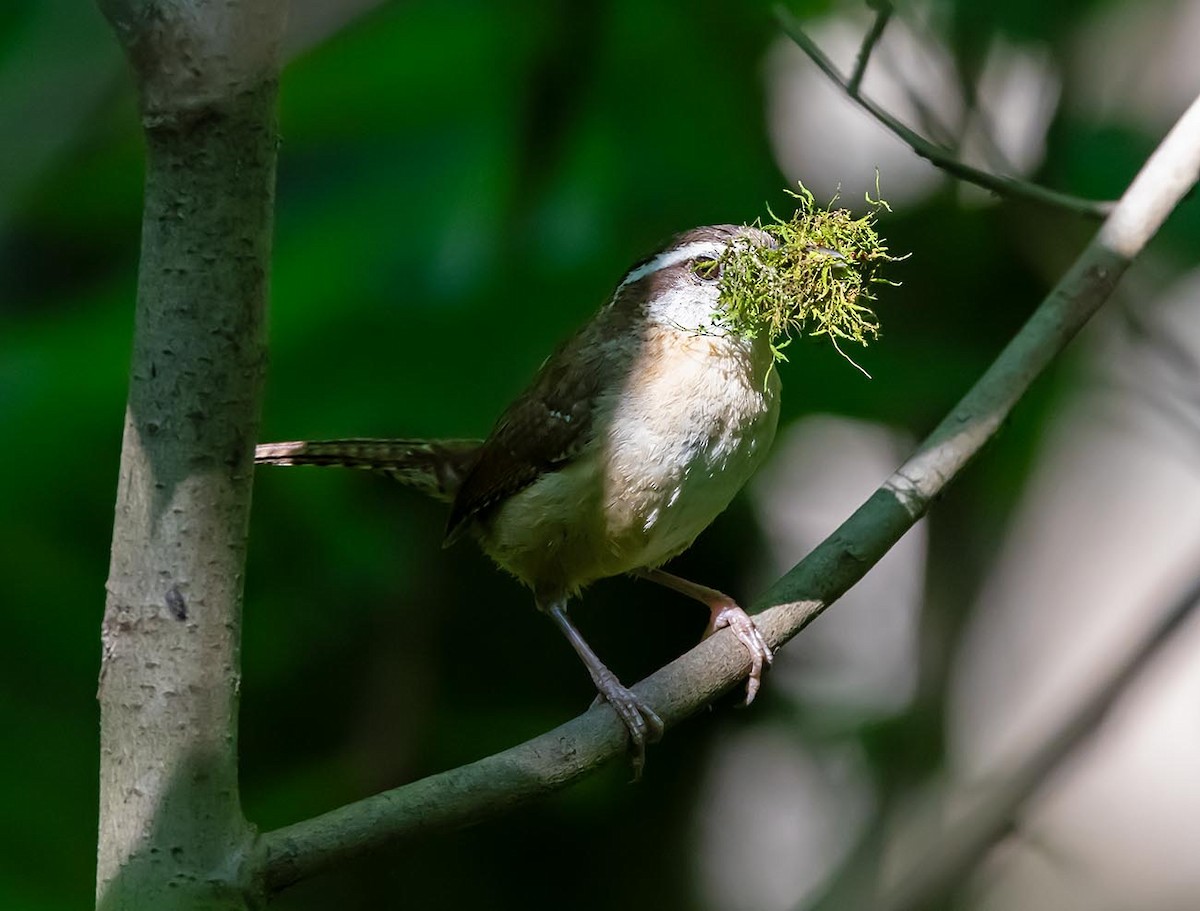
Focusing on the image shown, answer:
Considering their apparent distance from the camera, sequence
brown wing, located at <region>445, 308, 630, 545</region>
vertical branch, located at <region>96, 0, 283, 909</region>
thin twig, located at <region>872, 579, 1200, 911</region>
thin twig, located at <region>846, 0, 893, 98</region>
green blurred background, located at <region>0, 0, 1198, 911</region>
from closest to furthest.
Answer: vertical branch, located at <region>96, 0, 283, 909</region> < thin twig, located at <region>846, 0, 893, 98</region> < thin twig, located at <region>872, 579, 1200, 911</region> < brown wing, located at <region>445, 308, 630, 545</region> < green blurred background, located at <region>0, 0, 1198, 911</region>

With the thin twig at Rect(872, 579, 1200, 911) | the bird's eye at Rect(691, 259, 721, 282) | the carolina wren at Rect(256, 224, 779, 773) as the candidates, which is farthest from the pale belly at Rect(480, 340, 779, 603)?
the thin twig at Rect(872, 579, 1200, 911)

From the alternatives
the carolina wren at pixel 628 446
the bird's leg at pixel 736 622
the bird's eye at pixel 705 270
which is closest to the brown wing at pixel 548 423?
the carolina wren at pixel 628 446

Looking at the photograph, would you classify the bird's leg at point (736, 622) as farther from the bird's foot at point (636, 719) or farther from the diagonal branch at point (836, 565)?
the bird's foot at point (636, 719)

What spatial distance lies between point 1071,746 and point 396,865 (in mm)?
1956

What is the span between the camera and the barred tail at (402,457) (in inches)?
113

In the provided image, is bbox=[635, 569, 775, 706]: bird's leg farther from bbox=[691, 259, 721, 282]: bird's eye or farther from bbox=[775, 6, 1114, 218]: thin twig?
bbox=[775, 6, 1114, 218]: thin twig

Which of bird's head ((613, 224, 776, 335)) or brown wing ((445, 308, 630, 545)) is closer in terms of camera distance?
bird's head ((613, 224, 776, 335))

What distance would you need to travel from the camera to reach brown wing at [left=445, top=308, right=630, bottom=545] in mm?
2662

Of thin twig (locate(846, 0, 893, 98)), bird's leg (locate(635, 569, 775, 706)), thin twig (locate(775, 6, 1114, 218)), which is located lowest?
bird's leg (locate(635, 569, 775, 706))

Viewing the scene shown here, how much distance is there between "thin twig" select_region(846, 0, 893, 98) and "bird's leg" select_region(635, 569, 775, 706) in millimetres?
909

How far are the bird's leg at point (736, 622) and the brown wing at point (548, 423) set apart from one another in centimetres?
42

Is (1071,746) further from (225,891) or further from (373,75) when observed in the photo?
(373,75)

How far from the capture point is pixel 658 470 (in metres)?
2.49

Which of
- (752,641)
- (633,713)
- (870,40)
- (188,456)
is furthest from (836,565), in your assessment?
(188,456)
